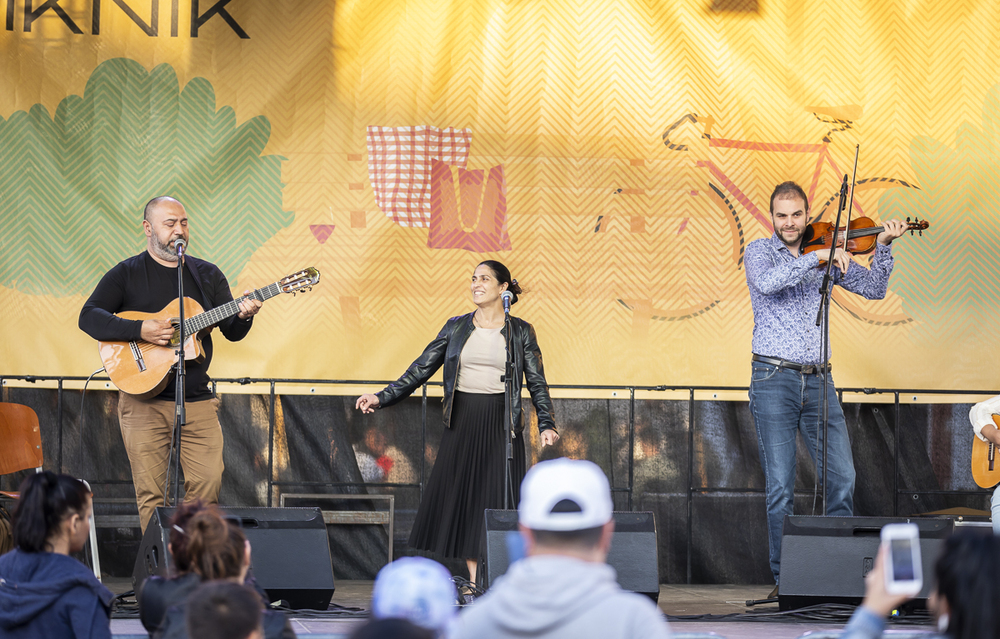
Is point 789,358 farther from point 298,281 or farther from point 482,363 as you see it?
point 298,281

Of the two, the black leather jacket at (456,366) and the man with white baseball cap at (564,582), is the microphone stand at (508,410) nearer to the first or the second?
the black leather jacket at (456,366)

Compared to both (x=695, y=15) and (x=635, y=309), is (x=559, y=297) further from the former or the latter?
(x=695, y=15)

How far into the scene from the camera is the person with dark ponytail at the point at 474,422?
4867mm

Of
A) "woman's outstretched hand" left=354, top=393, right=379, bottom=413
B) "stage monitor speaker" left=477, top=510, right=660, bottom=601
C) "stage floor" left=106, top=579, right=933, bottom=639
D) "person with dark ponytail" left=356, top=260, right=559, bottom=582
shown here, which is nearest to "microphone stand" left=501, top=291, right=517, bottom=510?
"person with dark ponytail" left=356, top=260, right=559, bottom=582

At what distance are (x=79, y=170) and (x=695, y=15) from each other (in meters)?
3.68

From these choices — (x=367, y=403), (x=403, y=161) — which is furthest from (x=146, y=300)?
(x=403, y=161)

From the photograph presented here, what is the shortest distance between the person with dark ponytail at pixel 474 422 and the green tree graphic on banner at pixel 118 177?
150 centimetres

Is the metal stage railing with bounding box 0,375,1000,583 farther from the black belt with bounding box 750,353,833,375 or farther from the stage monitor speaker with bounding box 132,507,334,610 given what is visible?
the stage monitor speaker with bounding box 132,507,334,610

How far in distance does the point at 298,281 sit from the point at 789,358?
232cm

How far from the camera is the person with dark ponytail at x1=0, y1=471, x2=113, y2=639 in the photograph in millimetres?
2531

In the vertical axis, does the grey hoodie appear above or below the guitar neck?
below

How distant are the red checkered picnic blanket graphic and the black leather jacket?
1.04m

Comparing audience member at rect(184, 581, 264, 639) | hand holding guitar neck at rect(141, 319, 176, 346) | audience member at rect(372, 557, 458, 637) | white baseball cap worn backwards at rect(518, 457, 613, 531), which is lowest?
audience member at rect(184, 581, 264, 639)

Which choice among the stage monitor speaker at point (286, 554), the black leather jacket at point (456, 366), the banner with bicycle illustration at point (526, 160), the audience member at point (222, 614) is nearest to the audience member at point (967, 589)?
the audience member at point (222, 614)
